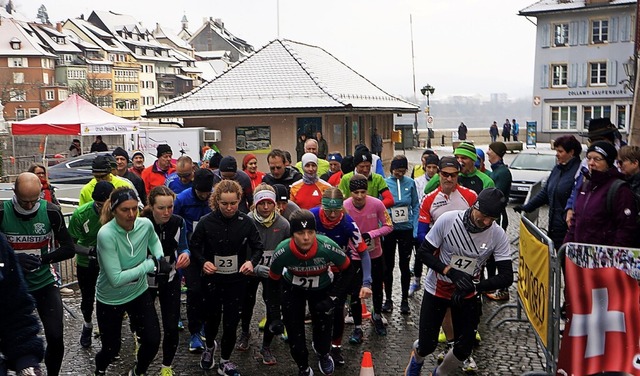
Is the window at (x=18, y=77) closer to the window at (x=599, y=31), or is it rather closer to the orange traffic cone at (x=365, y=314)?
the window at (x=599, y=31)

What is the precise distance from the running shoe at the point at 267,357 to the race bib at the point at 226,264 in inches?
43.9

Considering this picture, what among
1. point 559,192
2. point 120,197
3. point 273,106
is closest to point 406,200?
point 559,192

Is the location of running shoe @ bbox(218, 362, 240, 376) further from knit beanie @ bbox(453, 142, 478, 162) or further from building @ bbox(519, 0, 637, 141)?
building @ bbox(519, 0, 637, 141)

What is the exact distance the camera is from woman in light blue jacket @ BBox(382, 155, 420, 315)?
8.84 metres

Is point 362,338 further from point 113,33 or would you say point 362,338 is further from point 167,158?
point 113,33

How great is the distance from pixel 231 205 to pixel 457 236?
6.67 ft

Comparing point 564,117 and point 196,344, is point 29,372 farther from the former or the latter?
point 564,117

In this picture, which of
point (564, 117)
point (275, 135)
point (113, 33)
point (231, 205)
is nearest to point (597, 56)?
point (564, 117)

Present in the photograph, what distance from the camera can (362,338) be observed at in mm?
7977

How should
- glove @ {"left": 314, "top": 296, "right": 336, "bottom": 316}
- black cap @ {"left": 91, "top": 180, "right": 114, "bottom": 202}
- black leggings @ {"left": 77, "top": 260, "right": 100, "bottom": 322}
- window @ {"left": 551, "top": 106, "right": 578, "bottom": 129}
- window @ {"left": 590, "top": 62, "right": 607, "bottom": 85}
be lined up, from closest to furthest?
1. glove @ {"left": 314, "top": 296, "right": 336, "bottom": 316}
2. black cap @ {"left": 91, "top": 180, "right": 114, "bottom": 202}
3. black leggings @ {"left": 77, "top": 260, "right": 100, "bottom": 322}
4. window @ {"left": 590, "top": 62, "right": 607, "bottom": 85}
5. window @ {"left": 551, "top": 106, "right": 578, "bottom": 129}

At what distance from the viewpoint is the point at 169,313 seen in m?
6.59

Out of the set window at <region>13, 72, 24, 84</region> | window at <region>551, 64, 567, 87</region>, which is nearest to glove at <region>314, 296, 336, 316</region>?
window at <region>551, 64, 567, 87</region>

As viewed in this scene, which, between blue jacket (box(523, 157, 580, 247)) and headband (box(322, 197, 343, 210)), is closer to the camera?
headband (box(322, 197, 343, 210))

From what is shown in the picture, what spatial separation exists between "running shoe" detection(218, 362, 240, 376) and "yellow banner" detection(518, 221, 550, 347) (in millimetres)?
2755
